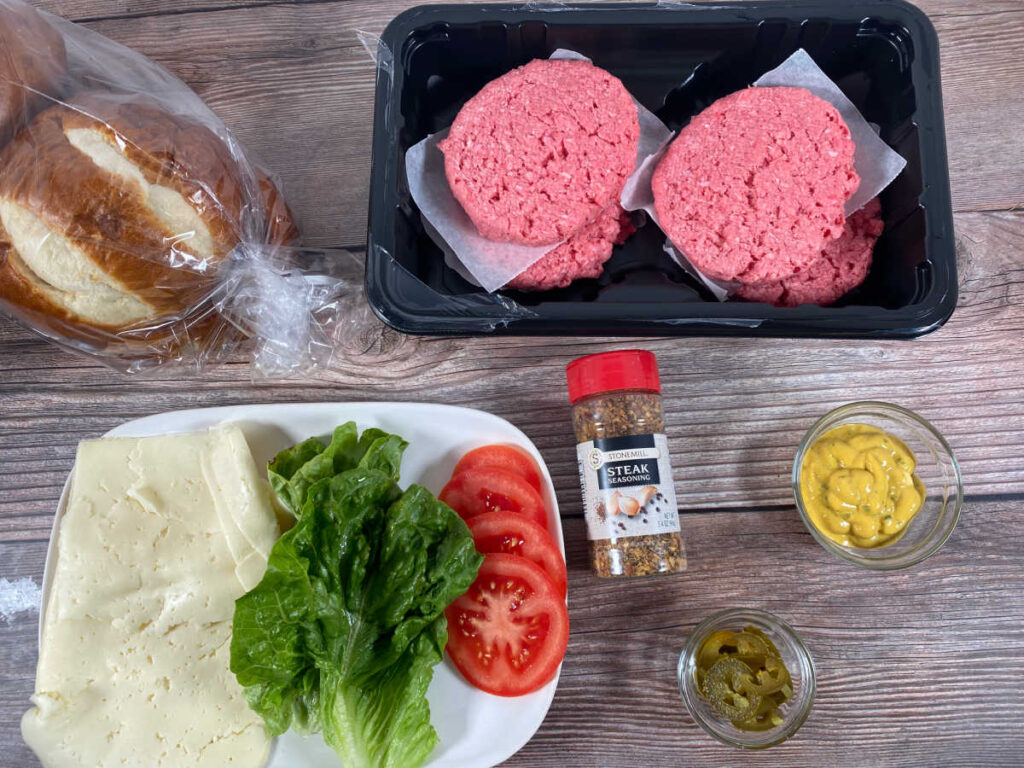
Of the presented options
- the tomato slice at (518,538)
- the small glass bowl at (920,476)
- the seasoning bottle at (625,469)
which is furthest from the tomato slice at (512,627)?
the small glass bowl at (920,476)

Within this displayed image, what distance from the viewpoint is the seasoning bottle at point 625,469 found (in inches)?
48.2

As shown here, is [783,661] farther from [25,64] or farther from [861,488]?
[25,64]

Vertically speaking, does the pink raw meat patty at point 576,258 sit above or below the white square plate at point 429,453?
above

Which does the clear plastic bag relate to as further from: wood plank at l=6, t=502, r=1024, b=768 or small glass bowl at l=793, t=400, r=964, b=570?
small glass bowl at l=793, t=400, r=964, b=570

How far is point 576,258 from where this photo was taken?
4.35 feet

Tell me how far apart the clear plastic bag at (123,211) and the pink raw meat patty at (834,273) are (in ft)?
2.79

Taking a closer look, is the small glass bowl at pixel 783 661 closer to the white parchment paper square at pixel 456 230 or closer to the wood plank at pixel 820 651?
Result: the wood plank at pixel 820 651

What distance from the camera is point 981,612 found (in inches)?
53.5

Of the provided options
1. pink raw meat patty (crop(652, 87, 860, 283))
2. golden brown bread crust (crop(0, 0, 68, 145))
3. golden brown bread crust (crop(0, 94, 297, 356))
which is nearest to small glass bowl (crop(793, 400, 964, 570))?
pink raw meat patty (crop(652, 87, 860, 283))

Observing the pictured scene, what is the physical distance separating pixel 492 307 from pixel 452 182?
0.25 meters

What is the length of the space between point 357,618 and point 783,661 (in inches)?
29.4

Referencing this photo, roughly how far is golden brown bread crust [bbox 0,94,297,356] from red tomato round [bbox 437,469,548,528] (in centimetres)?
56

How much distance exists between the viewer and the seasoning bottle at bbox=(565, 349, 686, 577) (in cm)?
122

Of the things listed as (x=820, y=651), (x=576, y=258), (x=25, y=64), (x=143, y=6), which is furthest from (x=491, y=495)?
(x=143, y=6)
